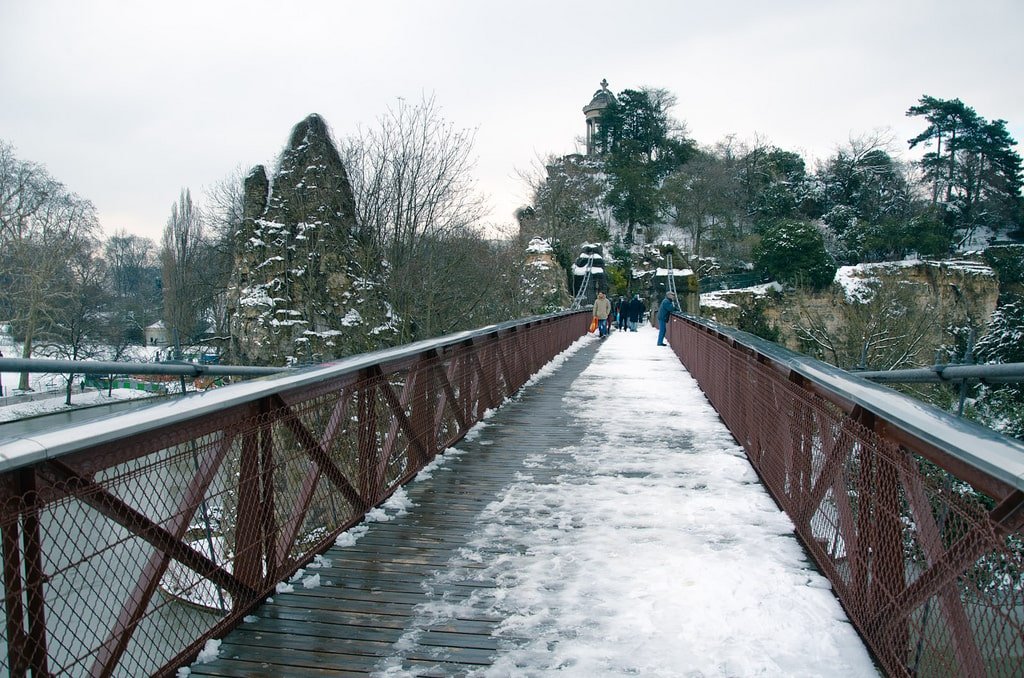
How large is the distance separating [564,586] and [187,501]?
5.43ft

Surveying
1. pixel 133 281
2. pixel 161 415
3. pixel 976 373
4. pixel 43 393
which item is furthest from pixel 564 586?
pixel 133 281

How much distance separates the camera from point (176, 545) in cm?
241

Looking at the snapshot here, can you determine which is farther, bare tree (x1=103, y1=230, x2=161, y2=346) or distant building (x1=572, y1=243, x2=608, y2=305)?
bare tree (x1=103, y1=230, x2=161, y2=346)

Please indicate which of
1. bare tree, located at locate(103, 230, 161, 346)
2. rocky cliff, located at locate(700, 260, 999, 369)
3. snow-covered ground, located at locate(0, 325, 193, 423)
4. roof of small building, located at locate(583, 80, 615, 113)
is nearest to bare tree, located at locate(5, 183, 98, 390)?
snow-covered ground, located at locate(0, 325, 193, 423)

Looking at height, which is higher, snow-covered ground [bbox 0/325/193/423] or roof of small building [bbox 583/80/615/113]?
roof of small building [bbox 583/80/615/113]

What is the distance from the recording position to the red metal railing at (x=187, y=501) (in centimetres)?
187

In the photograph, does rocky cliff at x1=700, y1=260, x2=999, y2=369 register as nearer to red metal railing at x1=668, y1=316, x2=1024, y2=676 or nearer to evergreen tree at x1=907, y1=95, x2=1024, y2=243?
evergreen tree at x1=907, y1=95, x2=1024, y2=243

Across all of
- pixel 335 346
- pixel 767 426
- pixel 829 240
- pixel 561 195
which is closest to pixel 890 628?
pixel 767 426

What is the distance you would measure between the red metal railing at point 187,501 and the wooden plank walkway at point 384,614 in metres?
0.16

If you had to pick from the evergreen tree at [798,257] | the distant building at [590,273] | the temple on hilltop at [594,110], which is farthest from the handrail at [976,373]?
the temple on hilltop at [594,110]

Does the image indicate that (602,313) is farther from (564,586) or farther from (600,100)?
(600,100)

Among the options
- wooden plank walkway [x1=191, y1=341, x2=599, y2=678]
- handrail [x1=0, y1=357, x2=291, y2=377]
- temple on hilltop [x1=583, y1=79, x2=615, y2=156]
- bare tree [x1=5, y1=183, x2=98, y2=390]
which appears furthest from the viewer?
temple on hilltop [x1=583, y1=79, x2=615, y2=156]

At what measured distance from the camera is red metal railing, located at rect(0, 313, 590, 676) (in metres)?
1.87

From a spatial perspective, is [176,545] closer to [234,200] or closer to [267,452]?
[267,452]
